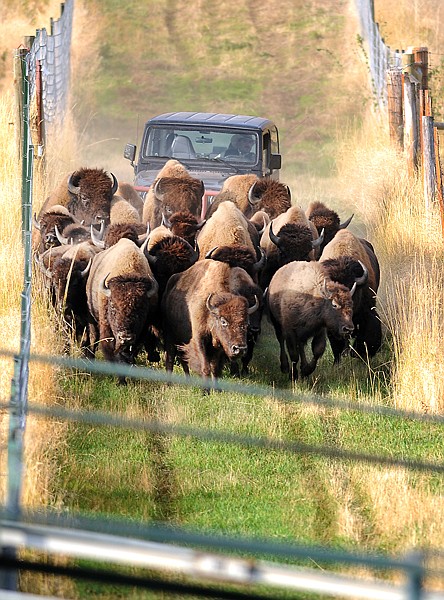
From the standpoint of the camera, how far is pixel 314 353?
1162 centimetres

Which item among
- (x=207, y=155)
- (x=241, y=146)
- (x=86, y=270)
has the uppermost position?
(x=241, y=146)

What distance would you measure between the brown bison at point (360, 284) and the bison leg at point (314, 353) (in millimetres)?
103

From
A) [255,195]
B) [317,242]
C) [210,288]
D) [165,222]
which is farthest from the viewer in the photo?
[255,195]

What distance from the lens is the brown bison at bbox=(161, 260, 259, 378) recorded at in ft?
34.2

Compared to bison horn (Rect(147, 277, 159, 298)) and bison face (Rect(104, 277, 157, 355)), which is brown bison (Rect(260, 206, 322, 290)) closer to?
bison horn (Rect(147, 277, 159, 298))

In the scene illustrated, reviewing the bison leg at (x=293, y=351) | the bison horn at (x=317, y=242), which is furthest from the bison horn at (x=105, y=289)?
the bison horn at (x=317, y=242)

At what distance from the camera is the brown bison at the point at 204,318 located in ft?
34.2

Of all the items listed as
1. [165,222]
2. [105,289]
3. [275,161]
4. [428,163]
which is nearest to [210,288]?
[105,289]

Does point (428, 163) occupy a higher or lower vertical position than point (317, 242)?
higher

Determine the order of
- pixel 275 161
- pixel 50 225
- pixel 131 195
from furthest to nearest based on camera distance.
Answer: pixel 275 161 → pixel 131 195 → pixel 50 225

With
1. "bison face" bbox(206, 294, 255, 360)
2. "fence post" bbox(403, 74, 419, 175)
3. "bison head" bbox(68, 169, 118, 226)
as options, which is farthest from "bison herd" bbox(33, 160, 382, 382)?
"fence post" bbox(403, 74, 419, 175)

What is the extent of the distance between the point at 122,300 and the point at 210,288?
86 centimetres

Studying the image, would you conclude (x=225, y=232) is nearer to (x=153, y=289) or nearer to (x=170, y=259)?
(x=170, y=259)

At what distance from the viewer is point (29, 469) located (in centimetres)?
712
